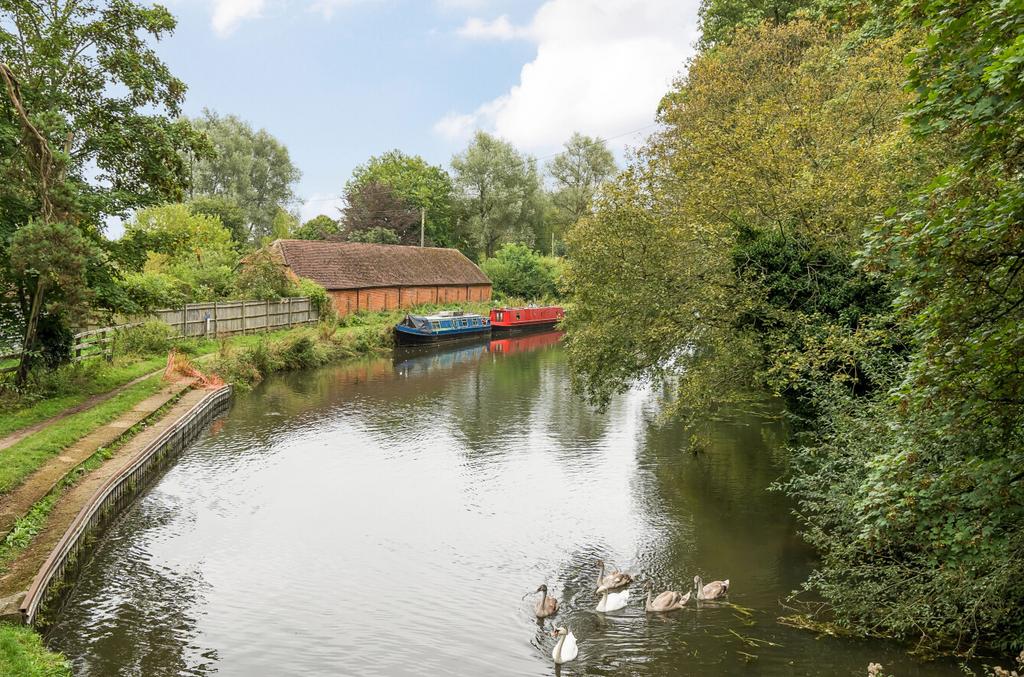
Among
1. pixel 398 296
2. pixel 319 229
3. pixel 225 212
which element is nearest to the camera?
pixel 398 296

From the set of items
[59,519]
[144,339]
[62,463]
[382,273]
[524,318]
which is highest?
[382,273]

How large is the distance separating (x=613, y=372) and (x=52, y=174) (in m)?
12.9

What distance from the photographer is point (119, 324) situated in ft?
85.8

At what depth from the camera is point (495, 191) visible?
64.3m

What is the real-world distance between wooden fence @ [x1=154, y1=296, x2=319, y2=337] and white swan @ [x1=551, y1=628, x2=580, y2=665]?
2221 centimetres

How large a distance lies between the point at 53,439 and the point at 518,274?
146ft

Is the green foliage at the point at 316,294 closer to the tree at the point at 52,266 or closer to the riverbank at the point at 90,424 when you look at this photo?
the riverbank at the point at 90,424

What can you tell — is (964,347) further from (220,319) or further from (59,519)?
(220,319)

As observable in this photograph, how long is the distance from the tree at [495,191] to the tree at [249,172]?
1456 centimetres

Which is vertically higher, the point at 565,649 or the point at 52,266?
the point at 52,266

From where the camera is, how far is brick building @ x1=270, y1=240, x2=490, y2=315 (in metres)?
39.1

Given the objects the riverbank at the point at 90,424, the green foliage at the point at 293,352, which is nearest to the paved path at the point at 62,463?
the riverbank at the point at 90,424

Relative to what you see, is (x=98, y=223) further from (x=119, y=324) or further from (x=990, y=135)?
(x=990, y=135)

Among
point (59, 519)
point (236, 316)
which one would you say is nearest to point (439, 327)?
point (236, 316)
